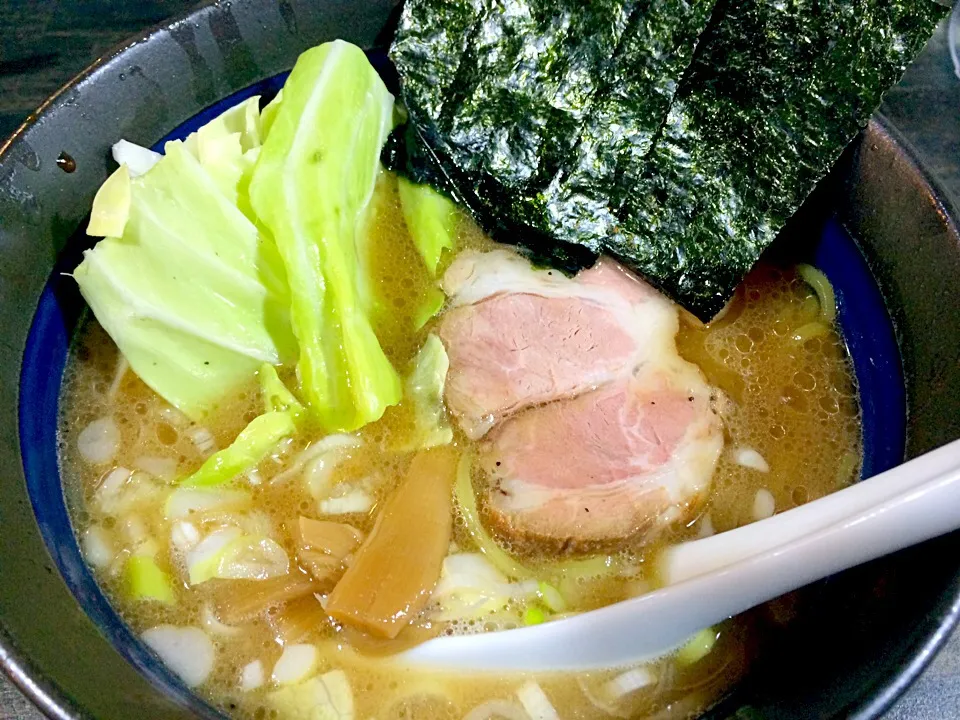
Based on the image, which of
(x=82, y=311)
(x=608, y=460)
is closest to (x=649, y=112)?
(x=608, y=460)

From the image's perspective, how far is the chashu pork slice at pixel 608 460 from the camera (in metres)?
1.47

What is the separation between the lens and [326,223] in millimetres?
1593

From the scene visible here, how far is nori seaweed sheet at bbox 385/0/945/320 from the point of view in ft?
5.27

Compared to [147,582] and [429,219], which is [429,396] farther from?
[147,582]

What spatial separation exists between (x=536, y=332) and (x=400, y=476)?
0.46 m

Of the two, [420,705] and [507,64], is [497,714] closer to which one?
[420,705]

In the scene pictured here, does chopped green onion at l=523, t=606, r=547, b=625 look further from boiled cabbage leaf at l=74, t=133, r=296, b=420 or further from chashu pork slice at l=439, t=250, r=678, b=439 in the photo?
boiled cabbage leaf at l=74, t=133, r=296, b=420

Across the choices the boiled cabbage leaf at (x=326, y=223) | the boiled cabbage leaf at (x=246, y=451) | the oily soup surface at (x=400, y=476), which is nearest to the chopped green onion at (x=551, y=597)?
the oily soup surface at (x=400, y=476)

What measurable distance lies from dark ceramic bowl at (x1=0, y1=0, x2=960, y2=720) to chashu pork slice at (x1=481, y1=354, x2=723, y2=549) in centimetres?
33

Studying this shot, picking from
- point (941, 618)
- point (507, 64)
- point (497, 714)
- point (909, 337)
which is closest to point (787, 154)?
point (909, 337)

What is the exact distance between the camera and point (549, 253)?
1.76m

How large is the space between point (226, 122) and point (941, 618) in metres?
1.79

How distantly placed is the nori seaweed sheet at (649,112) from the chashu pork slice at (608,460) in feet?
0.97

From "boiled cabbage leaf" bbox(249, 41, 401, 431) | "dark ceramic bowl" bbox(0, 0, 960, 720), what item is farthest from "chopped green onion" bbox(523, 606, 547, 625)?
"boiled cabbage leaf" bbox(249, 41, 401, 431)
